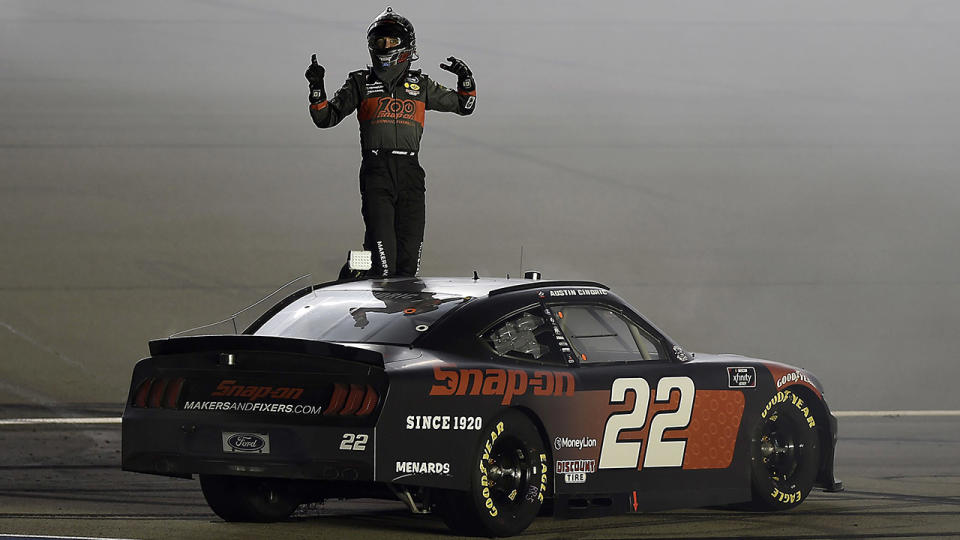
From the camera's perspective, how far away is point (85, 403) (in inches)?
717

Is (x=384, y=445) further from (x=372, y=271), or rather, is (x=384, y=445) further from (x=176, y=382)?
(x=372, y=271)

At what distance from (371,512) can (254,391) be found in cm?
181

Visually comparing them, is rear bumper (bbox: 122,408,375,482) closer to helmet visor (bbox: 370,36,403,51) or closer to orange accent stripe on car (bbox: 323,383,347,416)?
orange accent stripe on car (bbox: 323,383,347,416)

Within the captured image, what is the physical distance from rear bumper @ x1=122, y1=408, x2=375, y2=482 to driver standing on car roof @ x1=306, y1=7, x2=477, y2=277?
3013mm

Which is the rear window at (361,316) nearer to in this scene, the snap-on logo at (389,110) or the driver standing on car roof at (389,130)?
the driver standing on car roof at (389,130)

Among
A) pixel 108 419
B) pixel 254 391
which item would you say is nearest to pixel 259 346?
pixel 254 391

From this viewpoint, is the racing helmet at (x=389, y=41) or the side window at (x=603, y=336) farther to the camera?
the racing helmet at (x=389, y=41)

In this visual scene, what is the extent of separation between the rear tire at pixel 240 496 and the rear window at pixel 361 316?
0.75 metres

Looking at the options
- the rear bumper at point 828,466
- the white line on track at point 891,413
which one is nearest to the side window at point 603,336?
the rear bumper at point 828,466

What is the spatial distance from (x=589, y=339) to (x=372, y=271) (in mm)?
2300

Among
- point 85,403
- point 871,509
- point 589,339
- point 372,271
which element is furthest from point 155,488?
point 85,403

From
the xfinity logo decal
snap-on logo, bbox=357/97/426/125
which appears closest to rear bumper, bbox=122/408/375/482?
the xfinity logo decal

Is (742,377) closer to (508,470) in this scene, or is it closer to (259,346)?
(508,470)

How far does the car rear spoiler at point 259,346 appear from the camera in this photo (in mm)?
7238
